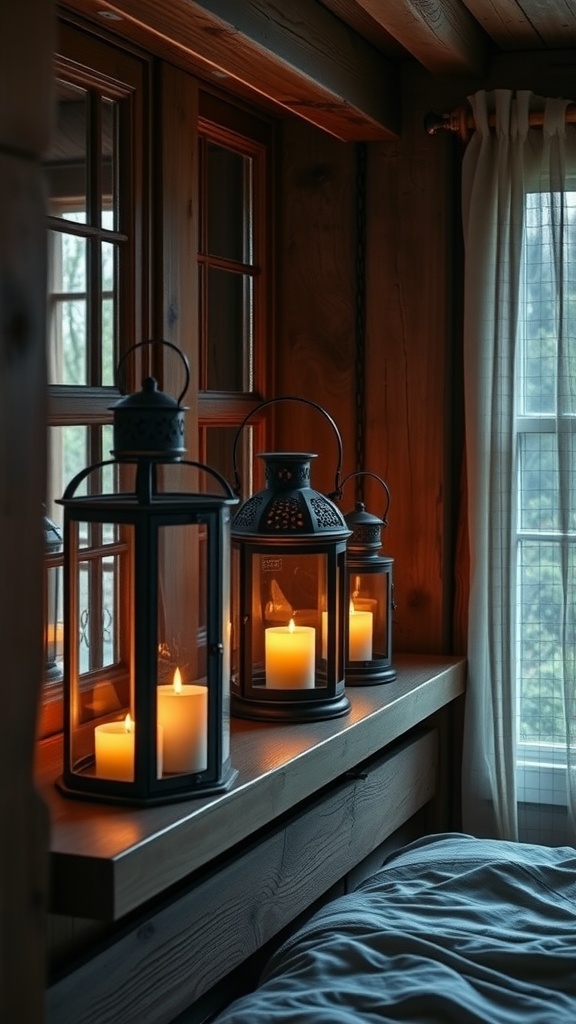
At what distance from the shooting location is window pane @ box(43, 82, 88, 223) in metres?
2.68

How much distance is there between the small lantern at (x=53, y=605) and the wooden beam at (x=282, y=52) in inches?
39.4

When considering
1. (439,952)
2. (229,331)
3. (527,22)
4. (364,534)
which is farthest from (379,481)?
(439,952)

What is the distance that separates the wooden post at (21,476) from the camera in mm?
1466

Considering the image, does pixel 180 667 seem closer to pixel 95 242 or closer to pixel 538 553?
pixel 95 242

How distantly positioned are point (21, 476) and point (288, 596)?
4.38 ft

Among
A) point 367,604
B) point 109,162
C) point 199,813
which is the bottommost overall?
point 199,813

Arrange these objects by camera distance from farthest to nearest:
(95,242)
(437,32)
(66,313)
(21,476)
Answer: (66,313) < (437,32) < (95,242) < (21,476)

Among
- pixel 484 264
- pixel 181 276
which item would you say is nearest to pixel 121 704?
pixel 181 276

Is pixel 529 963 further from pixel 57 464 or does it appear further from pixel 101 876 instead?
pixel 57 464

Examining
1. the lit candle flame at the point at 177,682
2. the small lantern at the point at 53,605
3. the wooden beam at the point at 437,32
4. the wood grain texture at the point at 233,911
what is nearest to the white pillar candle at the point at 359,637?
the wood grain texture at the point at 233,911

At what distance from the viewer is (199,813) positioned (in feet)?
6.89

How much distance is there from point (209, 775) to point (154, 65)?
159cm

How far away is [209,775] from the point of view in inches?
86.6

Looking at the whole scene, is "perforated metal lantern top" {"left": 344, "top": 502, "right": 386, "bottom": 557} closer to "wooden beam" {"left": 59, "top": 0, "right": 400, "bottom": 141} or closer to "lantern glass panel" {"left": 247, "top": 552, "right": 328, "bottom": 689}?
"lantern glass panel" {"left": 247, "top": 552, "right": 328, "bottom": 689}
